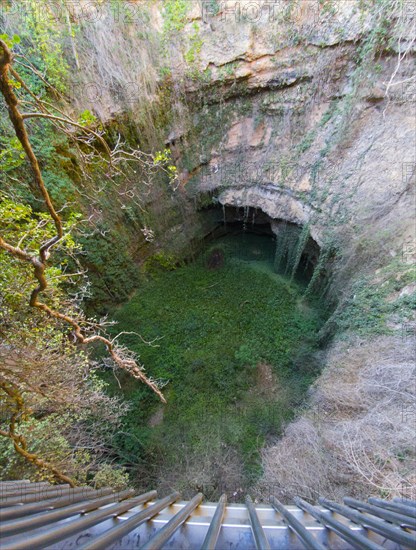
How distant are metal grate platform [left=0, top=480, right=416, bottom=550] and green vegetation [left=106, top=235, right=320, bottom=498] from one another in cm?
458

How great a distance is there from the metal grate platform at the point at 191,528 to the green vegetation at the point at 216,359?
15.0 feet

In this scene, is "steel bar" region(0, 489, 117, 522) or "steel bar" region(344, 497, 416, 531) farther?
"steel bar" region(344, 497, 416, 531)

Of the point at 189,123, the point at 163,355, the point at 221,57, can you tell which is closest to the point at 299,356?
the point at 163,355

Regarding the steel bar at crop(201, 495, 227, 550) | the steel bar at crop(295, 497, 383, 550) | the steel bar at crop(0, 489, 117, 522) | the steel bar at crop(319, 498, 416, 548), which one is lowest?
the steel bar at crop(0, 489, 117, 522)

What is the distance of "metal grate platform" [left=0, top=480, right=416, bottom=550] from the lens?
3.63ft

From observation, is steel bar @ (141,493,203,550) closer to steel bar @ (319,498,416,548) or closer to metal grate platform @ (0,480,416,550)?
metal grate platform @ (0,480,416,550)

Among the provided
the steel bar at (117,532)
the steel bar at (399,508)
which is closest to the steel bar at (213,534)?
the steel bar at (117,532)

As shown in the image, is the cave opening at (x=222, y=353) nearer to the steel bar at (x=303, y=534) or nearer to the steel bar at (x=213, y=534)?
the steel bar at (x=303, y=534)

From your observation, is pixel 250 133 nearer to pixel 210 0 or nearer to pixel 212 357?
pixel 210 0

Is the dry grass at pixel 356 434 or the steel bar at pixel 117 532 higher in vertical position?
the dry grass at pixel 356 434

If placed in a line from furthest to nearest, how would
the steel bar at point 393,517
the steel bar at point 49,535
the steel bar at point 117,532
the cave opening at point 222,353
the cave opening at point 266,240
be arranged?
the cave opening at point 266,240
the cave opening at point 222,353
the steel bar at point 393,517
the steel bar at point 117,532
the steel bar at point 49,535

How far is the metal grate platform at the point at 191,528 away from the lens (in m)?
1.11

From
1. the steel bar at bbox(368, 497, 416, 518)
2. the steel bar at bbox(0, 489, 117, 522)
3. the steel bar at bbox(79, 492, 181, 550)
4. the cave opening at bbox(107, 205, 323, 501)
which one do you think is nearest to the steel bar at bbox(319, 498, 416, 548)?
the steel bar at bbox(368, 497, 416, 518)

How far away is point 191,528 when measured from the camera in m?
1.48
